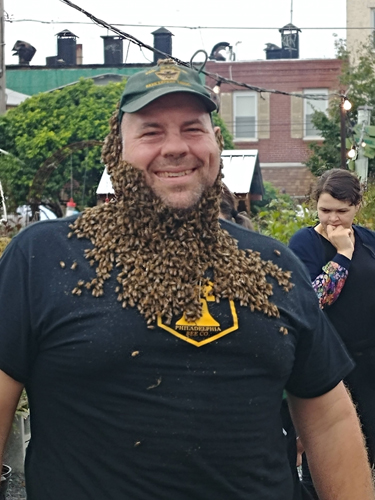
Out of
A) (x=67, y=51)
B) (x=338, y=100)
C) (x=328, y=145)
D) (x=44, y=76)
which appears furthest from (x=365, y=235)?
(x=67, y=51)

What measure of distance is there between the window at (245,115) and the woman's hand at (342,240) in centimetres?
4288

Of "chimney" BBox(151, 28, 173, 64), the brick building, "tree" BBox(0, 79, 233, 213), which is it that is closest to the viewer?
"tree" BBox(0, 79, 233, 213)

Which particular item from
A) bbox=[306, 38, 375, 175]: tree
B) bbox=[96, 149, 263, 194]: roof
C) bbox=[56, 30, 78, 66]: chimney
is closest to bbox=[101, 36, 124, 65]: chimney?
bbox=[56, 30, 78, 66]: chimney

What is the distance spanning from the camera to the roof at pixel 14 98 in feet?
157

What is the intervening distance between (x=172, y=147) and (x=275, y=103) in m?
45.8

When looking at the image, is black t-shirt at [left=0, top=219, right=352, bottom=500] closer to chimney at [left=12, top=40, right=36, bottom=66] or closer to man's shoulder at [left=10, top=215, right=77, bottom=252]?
man's shoulder at [left=10, top=215, right=77, bottom=252]

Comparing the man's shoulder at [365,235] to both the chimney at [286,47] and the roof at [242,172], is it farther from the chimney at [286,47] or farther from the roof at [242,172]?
the chimney at [286,47]

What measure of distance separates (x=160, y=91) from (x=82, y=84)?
121 feet

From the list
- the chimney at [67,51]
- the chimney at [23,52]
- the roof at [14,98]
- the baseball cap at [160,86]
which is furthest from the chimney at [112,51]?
the baseball cap at [160,86]

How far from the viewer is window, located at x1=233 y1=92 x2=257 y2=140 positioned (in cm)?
4781

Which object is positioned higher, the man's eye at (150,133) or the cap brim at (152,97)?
the cap brim at (152,97)

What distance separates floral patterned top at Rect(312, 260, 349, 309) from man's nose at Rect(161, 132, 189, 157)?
2.66m

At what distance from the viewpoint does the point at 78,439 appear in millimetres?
2494

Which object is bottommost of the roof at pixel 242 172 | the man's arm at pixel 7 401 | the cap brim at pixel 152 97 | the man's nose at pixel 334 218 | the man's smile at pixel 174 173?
the roof at pixel 242 172
